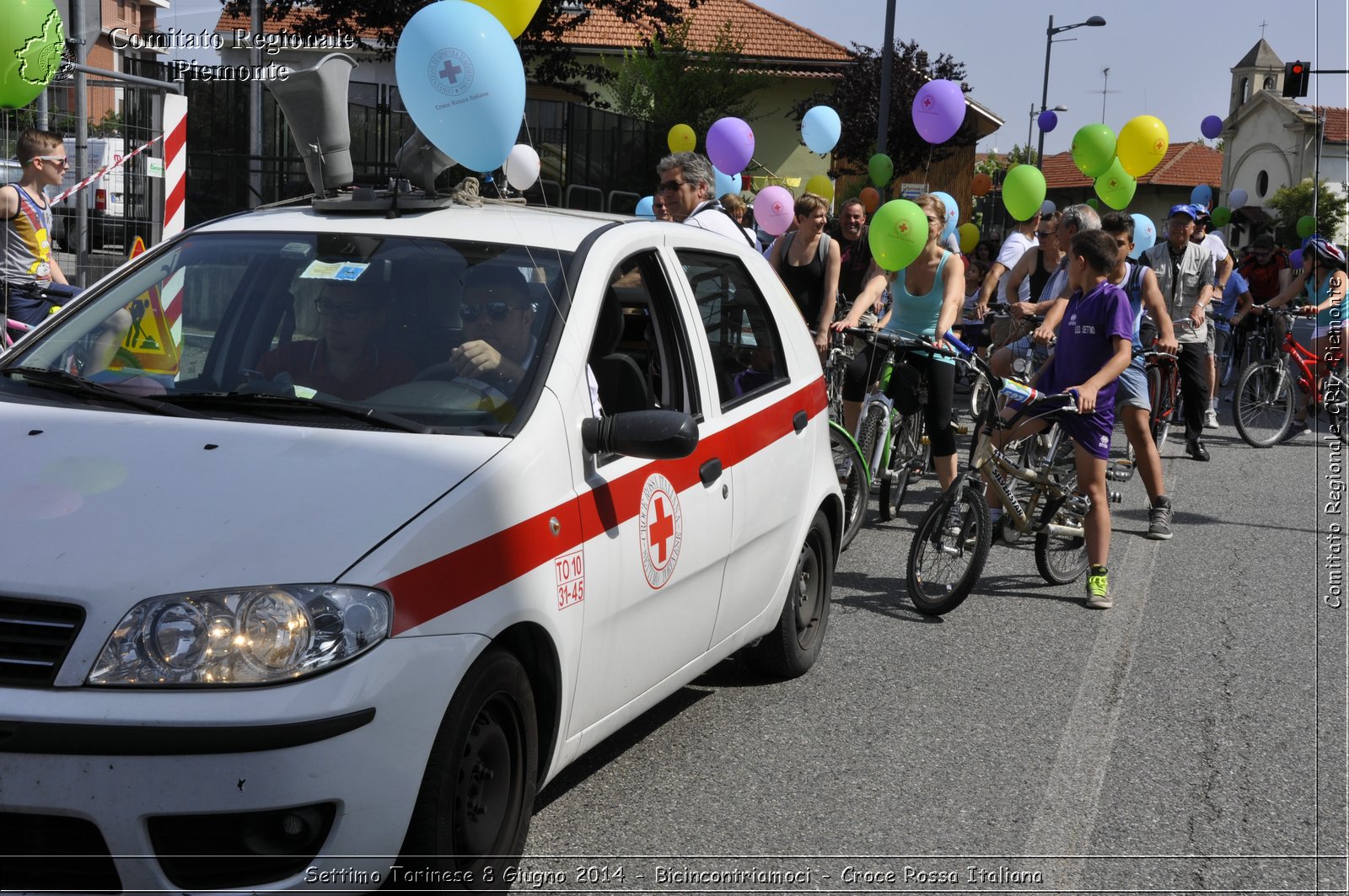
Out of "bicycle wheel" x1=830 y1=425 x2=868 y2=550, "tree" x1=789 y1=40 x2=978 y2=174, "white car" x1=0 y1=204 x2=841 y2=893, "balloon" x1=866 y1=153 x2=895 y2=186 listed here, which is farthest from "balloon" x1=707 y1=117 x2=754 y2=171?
"tree" x1=789 y1=40 x2=978 y2=174

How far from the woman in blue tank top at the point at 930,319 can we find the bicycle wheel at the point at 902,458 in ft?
1.19

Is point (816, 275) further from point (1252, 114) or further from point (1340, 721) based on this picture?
point (1252, 114)

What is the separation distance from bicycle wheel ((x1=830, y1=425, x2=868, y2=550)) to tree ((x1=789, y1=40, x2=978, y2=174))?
3504 centimetres

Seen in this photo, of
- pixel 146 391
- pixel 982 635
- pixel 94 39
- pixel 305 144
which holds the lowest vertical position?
pixel 982 635

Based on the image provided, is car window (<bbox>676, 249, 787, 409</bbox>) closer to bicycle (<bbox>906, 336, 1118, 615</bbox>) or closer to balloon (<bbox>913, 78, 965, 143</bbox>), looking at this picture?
bicycle (<bbox>906, 336, 1118, 615</bbox>)

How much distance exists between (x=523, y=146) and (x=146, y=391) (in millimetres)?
8321

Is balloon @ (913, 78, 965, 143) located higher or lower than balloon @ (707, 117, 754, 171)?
higher

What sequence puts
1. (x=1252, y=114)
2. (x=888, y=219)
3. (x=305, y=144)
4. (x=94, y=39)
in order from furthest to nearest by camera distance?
(x=1252, y=114) < (x=94, y=39) < (x=888, y=219) < (x=305, y=144)

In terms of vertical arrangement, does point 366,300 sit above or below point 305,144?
below

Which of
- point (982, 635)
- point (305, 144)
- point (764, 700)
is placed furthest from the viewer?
point (982, 635)

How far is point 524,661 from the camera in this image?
3.60 metres

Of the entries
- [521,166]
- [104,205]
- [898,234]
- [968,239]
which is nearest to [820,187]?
[968,239]

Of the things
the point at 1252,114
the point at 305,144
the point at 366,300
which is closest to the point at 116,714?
the point at 366,300

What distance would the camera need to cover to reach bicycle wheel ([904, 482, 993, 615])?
698cm
